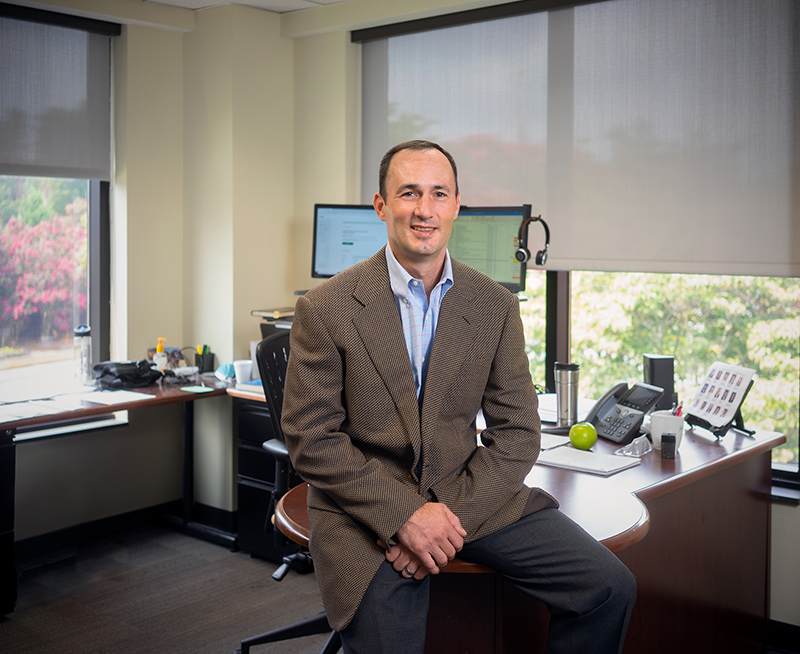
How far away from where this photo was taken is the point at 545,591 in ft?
5.26

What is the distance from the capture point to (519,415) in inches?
68.4

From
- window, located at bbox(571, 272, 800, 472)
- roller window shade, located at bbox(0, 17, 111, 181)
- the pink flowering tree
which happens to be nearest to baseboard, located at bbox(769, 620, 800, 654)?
window, located at bbox(571, 272, 800, 472)

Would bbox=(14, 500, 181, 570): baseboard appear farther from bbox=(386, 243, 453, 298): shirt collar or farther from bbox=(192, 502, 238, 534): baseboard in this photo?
bbox=(386, 243, 453, 298): shirt collar

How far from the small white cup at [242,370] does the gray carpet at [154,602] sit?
84 centimetres

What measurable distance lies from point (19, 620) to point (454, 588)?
2.03m

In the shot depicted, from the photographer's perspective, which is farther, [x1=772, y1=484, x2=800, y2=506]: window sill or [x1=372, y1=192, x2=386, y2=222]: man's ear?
[x1=772, y1=484, x2=800, y2=506]: window sill

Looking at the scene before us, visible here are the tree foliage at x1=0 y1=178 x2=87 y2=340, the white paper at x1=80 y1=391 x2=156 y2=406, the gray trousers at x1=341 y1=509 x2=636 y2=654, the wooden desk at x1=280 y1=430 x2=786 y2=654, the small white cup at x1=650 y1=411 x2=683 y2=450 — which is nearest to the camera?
the gray trousers at x1=341 y1=509 x2=636 y2=654

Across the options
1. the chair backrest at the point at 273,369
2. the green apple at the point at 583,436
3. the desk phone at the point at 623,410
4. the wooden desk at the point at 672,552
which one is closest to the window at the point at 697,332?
the wooden desk at the point at 672,552

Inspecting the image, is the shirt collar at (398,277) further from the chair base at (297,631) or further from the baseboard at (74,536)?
the baseboard at (74,536)

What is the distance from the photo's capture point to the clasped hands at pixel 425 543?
1530mm

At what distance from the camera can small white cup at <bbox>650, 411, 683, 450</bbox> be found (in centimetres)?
237

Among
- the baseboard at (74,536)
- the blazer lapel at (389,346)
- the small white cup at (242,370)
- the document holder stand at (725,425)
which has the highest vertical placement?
the blazer lapel at (389,346)

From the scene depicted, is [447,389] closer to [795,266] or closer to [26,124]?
[795,266]

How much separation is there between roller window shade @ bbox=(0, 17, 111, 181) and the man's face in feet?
8.20
